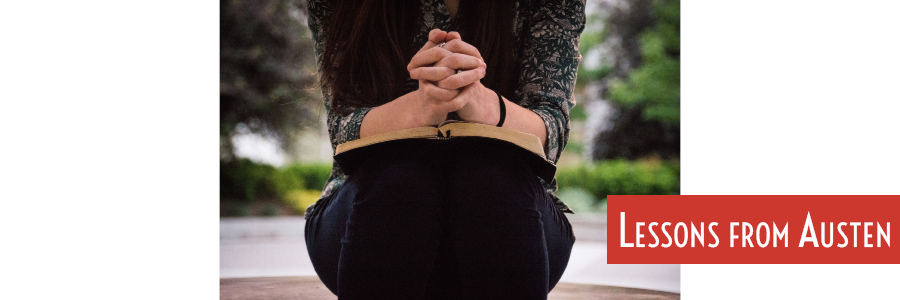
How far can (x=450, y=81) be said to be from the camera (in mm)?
1007

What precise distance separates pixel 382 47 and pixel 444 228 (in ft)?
1.69

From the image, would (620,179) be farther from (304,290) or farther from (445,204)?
(445,204)

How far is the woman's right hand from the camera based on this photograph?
101 centimetres

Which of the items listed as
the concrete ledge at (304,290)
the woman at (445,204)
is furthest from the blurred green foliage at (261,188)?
the woman at (445,204)

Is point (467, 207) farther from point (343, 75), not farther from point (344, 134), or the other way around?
point (343, 75)

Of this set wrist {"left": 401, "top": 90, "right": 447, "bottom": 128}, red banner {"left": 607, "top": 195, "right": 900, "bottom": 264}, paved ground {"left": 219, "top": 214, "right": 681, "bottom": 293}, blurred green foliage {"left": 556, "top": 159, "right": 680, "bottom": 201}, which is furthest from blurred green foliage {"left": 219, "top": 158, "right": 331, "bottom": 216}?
wrist {"left": 401, "top": 90, "right": 447, "bottom": 128}

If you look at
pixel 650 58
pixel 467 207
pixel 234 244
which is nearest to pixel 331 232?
pixel 467 207

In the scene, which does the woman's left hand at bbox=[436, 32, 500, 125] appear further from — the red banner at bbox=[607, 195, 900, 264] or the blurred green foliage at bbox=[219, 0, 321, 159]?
the blurred green foliage at bbox=[219, 0, 321, 159]

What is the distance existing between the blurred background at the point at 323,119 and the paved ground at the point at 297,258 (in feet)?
0.08

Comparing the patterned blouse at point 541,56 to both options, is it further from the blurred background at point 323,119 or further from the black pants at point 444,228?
the blurred background at point 323,119

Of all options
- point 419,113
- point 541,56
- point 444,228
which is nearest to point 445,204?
point 444,228

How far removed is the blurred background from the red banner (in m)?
3.37

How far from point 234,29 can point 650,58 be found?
4.73 meters

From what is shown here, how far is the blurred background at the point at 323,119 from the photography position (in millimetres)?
6398
